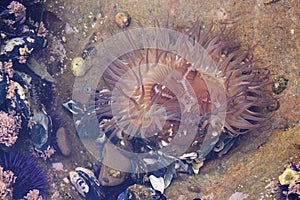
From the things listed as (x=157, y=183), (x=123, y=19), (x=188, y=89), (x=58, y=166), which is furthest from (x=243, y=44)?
(x=58, y=166)

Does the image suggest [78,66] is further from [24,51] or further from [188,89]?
[188,89]

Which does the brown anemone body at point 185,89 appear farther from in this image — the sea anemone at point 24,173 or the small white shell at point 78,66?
the sea anemone at point 24,173

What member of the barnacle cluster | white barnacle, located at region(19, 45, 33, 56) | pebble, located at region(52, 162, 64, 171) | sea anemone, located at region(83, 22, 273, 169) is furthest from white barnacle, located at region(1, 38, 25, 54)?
the barnacle cluster

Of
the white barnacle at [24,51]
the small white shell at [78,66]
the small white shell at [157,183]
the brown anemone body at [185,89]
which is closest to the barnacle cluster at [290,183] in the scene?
the brown anemone body at [185,89]

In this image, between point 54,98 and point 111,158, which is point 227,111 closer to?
point 111,158

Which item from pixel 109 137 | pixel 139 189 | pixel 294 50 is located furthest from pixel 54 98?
pixel 294 50

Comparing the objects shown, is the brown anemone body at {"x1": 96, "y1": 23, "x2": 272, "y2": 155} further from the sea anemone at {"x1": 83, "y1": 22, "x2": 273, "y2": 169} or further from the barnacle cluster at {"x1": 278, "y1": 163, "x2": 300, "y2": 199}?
the barnacle cluster at {"x1": 278, "y1": 163, "x2": 300, "y2": 199}
